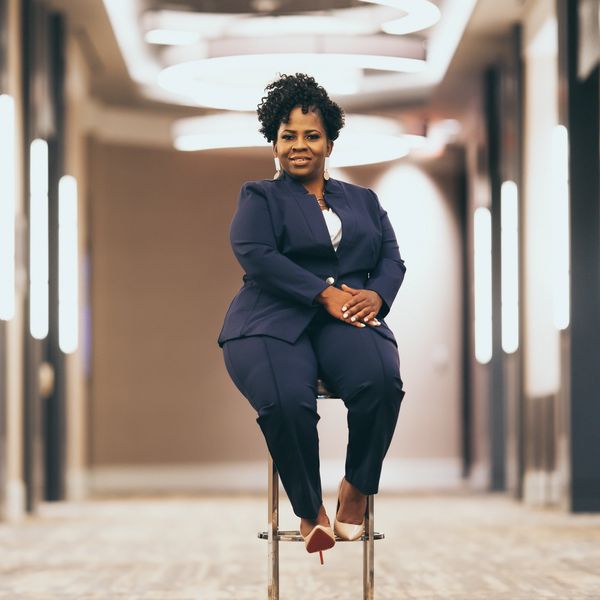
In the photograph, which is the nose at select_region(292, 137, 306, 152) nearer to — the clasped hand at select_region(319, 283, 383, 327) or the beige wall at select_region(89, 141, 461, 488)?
the clasped hand at select_region(319, 283, 383, 327)

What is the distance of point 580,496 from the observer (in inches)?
254

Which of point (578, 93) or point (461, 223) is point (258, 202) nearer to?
point (578, 93)

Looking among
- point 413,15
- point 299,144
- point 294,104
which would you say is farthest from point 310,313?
point 413,15

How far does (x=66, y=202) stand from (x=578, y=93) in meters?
3.59

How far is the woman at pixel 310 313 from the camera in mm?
2730

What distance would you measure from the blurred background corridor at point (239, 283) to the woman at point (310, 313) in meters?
1.08

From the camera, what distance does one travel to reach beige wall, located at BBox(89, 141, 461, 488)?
9977 mm

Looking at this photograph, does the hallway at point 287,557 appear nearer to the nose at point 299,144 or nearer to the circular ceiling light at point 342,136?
the nose at point 299,144

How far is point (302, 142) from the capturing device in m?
2.92

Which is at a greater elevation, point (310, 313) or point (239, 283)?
point (239, 283)

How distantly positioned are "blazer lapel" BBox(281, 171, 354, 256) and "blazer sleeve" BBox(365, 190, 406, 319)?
0.37 feet

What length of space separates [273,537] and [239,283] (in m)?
7.38

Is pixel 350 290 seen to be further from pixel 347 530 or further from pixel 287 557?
pixel 287 557

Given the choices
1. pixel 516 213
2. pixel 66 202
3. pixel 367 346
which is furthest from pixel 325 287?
pixel 66 202
